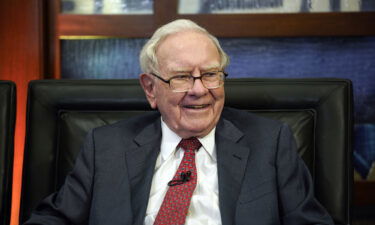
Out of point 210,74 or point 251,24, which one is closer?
point 210,74

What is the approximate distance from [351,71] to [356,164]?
0.53 meters

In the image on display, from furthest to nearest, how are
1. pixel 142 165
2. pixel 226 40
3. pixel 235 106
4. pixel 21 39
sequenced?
pixel 226 40, pixel 21 39, pixel 235 106, pixel 142 165

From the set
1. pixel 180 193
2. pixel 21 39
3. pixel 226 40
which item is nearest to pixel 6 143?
pixel 180 193

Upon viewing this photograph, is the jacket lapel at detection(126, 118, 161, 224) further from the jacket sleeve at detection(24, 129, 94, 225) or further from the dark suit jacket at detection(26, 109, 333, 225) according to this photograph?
the jacket sleeve at detection(24, 129, 94, 225)

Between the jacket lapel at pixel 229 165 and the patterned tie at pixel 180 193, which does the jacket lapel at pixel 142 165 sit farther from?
the jacket lapel at pixel 229 165

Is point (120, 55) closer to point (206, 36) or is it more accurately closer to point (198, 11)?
point (198, 11)

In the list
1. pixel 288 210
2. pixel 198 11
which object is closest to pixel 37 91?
pixel 288 210

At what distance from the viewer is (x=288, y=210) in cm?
157

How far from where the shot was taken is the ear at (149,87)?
1.72 metres

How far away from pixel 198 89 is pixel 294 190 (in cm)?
44

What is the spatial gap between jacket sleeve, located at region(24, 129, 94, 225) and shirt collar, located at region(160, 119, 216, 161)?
0.80 ft

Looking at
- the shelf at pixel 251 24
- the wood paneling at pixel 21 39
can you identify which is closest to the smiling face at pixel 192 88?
the shelf at pixel 251 24

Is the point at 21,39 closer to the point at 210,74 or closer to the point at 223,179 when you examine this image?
the point at 210,74

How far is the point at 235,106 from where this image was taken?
1842mm
